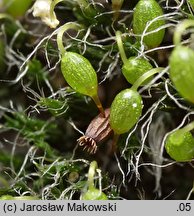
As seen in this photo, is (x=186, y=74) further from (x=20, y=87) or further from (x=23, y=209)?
(x=20, y=87)

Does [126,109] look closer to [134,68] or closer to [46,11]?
[134,68]

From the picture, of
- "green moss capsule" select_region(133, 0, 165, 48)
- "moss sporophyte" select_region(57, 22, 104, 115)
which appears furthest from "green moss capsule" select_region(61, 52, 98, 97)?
"green moss capsule" select_region(133, 0, 165, 48)

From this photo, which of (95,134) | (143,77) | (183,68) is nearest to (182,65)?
(183,68)

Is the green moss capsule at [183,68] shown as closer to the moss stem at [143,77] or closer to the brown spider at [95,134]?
the moss stem at [143,77]

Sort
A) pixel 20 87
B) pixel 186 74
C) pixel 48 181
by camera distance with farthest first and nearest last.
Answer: pixel 20 87
pixel 48 181
pixel 186 74

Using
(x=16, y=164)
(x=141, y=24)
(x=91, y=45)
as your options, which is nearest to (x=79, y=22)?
(x=91, y=45)
